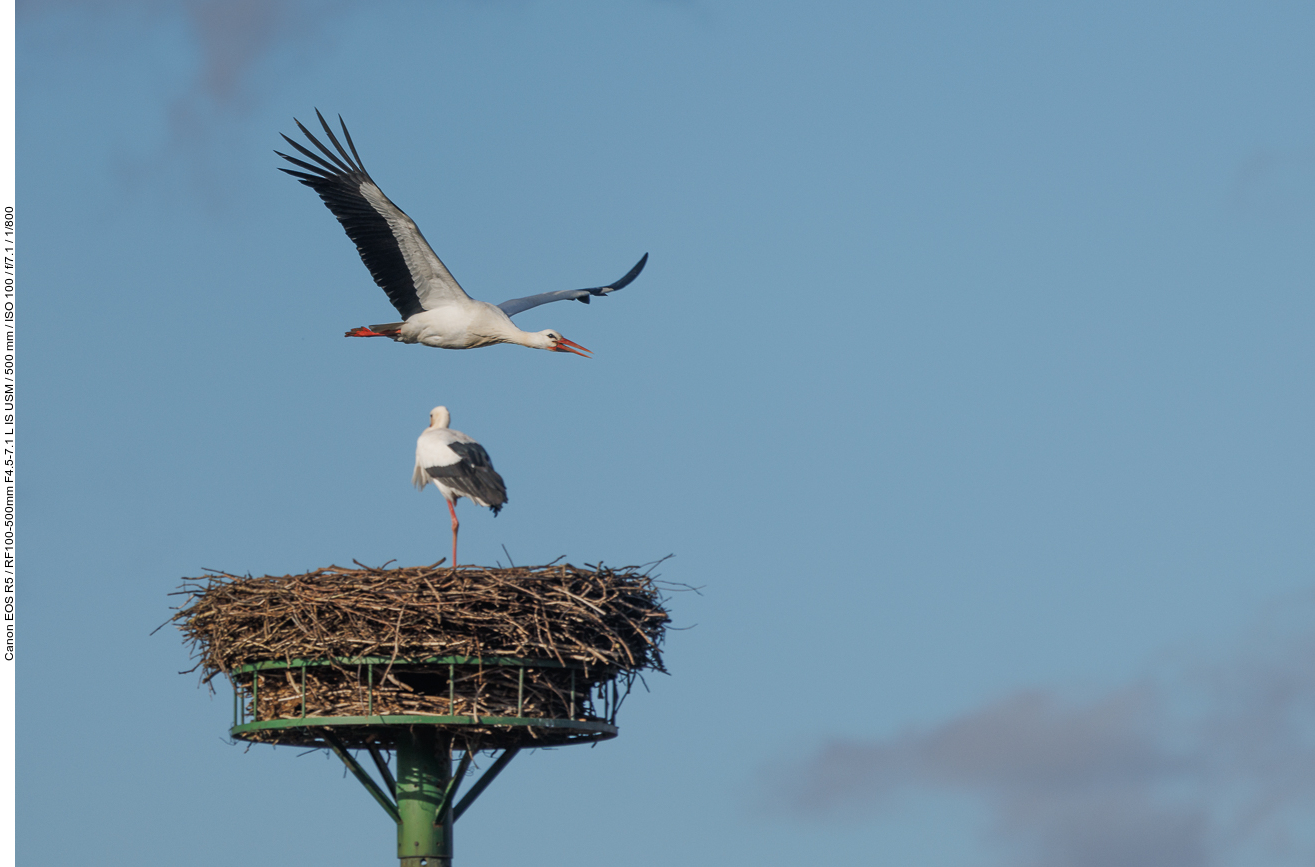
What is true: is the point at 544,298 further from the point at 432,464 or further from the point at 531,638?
the point at 531,638

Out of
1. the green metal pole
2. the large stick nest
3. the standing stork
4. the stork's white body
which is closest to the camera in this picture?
the large stick nest

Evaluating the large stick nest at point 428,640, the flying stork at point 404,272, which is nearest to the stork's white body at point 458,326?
the flying stork at point 404,272

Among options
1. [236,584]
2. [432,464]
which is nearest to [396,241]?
[432,464]

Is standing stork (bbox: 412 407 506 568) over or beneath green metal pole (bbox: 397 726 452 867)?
over

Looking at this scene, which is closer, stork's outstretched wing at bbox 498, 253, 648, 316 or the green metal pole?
the green metal pole

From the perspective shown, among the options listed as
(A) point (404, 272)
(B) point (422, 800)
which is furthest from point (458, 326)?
(B) point (422, 800)

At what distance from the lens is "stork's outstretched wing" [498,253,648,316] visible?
2372 cm

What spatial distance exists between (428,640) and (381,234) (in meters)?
6.10

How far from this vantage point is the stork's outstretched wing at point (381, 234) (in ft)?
66.4

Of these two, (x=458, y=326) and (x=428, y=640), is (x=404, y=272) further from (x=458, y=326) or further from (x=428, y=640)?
(x=428, y=640)

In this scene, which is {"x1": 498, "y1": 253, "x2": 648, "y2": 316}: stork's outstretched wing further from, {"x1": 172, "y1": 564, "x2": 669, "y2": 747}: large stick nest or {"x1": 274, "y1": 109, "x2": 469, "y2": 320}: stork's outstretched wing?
{"x1": 172, "y1": 564, "x2": 669, "y2": 747}: large stick nest

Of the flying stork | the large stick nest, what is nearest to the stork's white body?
the flying stork

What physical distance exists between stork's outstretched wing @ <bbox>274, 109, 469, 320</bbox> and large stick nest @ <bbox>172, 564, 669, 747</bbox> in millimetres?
4948

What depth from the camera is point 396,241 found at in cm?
2064
